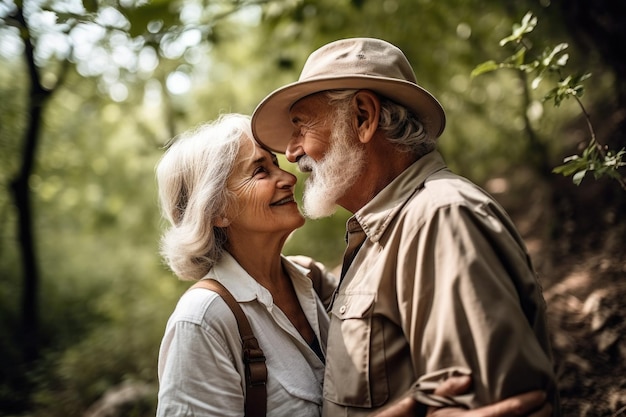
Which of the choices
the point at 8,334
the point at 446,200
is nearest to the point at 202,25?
the point at 446,200

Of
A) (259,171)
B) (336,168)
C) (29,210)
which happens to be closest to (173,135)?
(29,210)

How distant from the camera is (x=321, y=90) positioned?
231cm

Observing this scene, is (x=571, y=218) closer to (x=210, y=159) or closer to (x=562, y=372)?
(x=562, y=372)

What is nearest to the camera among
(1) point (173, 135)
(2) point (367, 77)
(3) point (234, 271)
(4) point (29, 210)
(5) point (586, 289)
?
(2) point (367, 77)

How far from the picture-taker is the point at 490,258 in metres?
1.63

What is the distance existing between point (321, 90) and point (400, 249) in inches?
34.3

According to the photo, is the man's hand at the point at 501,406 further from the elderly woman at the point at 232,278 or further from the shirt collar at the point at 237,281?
the shirt collar at the point at 237,281

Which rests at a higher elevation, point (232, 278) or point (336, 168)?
point (336, 168)

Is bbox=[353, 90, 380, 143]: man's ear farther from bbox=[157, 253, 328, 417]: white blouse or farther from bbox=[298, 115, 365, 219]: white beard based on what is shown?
bbox=[157, 253, 328, 417]: white blouse

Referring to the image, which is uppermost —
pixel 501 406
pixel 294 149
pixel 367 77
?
pixel 367 77

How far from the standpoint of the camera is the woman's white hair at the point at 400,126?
221 centimetres

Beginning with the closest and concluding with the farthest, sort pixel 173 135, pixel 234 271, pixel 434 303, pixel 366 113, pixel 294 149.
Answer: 1. pixel 434 303
2. pixel 366 113
3. pixel 234 271
4. pixel 294 149
5. pixel 173 135

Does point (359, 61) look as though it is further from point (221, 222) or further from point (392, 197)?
point (221, 222)

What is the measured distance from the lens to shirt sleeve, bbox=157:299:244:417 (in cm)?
193
